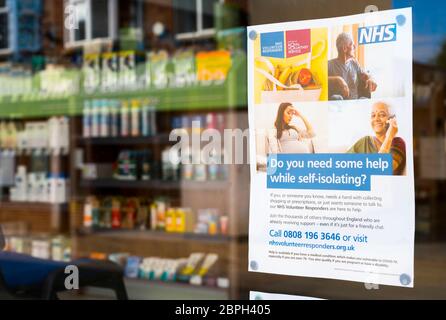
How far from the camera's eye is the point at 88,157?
5.68m

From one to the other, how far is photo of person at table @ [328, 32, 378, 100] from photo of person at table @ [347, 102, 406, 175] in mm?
64

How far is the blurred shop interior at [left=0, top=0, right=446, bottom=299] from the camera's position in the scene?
5.00 m

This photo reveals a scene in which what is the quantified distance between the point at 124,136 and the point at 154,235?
87cm

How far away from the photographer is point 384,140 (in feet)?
6.17

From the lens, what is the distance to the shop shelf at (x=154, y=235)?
4.98 m

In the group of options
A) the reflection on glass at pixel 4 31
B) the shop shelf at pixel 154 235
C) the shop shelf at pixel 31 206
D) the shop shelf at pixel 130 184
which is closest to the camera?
the shop shelf at pixel 154 235

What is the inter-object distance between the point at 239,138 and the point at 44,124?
4.04 m

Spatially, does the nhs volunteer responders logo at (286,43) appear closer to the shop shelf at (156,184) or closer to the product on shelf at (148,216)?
the shop shelf at (156,184)

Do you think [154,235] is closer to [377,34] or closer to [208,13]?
[208,13]

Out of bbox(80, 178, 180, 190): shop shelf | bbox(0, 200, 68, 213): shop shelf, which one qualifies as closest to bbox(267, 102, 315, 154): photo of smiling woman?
bbox(80, 178, 180, 190): shop shelf

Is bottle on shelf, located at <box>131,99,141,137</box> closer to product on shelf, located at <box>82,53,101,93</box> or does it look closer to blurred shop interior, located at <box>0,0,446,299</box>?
blurred shop interior, located at <box>0,0,446,299</box>

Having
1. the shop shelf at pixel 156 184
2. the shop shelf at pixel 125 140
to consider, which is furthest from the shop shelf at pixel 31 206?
the shop shelf at pixel 125 140

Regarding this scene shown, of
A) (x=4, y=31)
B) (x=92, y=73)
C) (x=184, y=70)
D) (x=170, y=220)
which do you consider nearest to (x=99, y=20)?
(x=92, y=73)

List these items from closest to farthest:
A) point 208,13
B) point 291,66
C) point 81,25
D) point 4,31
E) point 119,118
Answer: point 291,66
point 119,118
point 81,25
point 208,13
point 4,31
